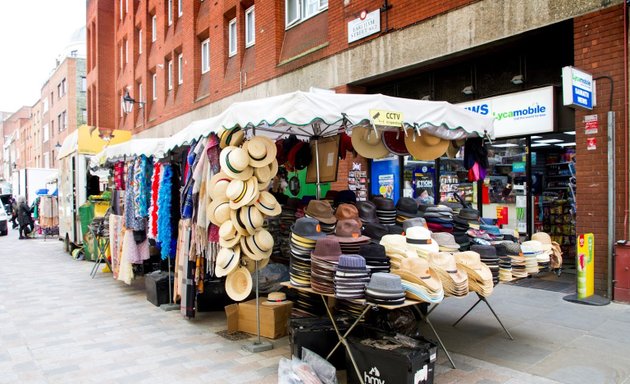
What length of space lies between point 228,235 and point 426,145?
290 cm

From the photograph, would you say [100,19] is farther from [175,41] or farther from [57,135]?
[57,135]

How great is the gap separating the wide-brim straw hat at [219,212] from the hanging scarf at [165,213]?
5.72ft

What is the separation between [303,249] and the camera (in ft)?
15.0

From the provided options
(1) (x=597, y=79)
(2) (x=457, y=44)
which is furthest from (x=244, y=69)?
(1) (x=597, y=79)

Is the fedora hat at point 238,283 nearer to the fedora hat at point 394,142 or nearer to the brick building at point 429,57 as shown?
the fedora hat at point 394,142

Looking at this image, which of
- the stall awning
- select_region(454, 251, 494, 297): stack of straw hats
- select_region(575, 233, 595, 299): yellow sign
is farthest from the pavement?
the stall awning

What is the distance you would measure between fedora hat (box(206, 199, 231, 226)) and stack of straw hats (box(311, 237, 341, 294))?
1.31 metres

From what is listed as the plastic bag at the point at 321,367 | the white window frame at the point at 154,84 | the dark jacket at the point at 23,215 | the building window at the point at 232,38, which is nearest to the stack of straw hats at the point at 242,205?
the plastic bag at the point at 321,367

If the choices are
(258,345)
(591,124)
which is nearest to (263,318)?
(258,345)

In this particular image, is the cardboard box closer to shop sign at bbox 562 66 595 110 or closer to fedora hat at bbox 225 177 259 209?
fedora hat at bbox 225 177 259 209

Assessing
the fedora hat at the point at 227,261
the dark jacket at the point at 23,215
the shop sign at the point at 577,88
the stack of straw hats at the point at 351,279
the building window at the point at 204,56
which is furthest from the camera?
the dark jacket at the point at 23,215

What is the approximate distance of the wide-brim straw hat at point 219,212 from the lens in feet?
17.0

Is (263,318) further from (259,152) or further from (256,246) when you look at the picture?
(259,152)

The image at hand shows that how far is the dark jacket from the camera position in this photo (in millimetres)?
20695
